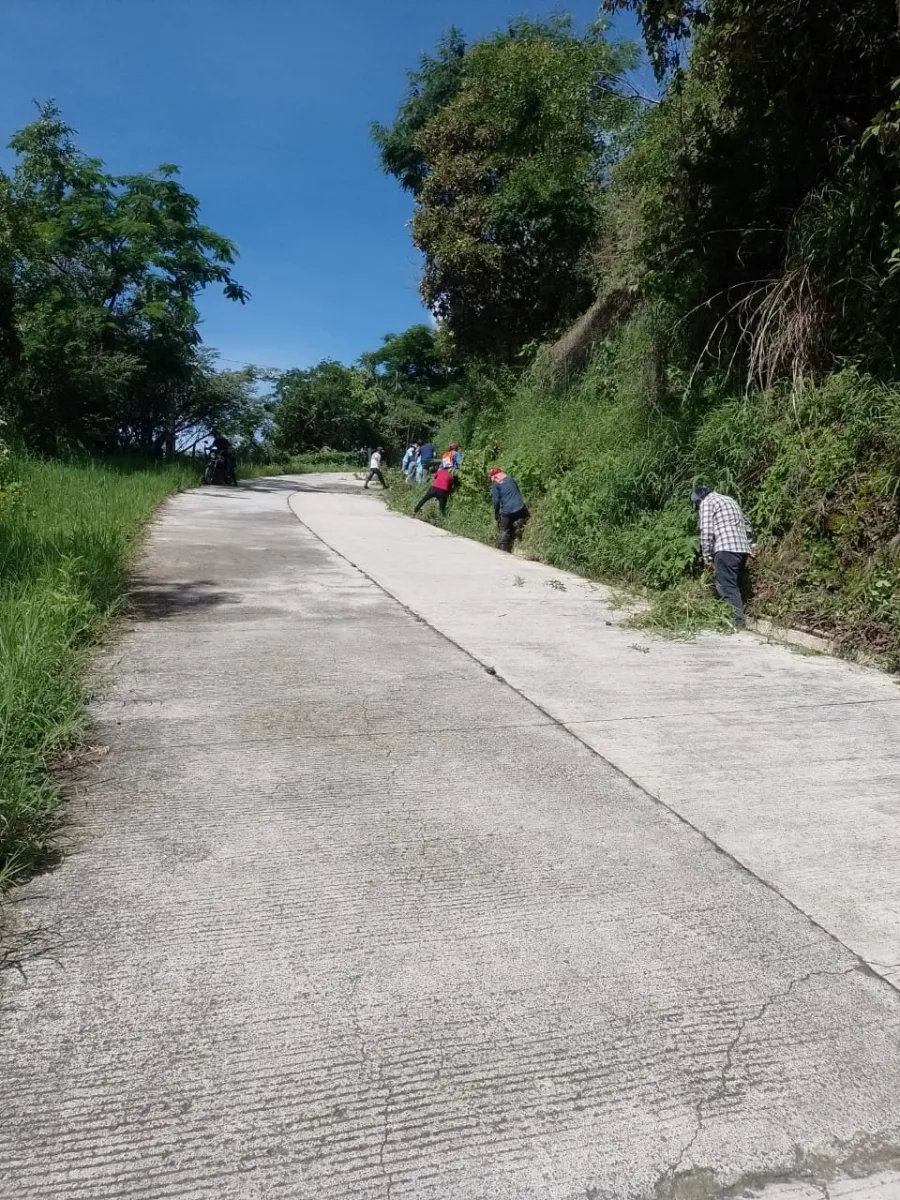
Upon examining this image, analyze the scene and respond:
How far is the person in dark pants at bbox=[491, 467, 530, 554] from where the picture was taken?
13672 mm

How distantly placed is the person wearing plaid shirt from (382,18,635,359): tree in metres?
10.8

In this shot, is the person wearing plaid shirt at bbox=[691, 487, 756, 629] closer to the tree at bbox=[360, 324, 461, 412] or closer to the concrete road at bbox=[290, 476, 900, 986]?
the concrete road at bbox=[290, 476, 900, 986]

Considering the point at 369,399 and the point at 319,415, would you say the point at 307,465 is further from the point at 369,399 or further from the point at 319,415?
the point at 319,415

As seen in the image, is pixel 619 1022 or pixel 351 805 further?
pixel 351 805

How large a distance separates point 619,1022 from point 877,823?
196cm

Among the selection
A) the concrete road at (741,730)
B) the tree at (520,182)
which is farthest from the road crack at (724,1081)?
the tree at (520,182)

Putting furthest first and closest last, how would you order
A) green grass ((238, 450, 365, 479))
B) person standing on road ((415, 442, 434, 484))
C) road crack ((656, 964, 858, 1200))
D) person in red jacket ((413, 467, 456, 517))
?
1. green grass ((238, 450, 365, 479))
2. person standing on road ((415, 442, 434, 484))
3. person in red jacket ((413, 467, 456, 517))
4. road crack ((656, 964, 858, 1200))

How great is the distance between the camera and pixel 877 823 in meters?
4.06

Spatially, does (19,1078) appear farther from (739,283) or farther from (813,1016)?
(739,283)

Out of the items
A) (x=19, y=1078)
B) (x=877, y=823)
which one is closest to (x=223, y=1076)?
(x=19, y=1078)

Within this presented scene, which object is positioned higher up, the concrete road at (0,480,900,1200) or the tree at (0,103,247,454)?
the tree at (0,103,247,454)

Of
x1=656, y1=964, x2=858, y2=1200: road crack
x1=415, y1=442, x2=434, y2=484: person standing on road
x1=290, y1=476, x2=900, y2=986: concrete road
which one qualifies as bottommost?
x1=656, y1=964, x2=858, y2=1200: road crack

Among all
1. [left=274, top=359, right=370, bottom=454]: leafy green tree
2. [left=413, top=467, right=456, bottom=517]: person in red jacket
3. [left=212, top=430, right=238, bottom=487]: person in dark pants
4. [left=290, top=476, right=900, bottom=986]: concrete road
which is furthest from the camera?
[left=274, top=359, right=370, bottom=454]: leafy green tree

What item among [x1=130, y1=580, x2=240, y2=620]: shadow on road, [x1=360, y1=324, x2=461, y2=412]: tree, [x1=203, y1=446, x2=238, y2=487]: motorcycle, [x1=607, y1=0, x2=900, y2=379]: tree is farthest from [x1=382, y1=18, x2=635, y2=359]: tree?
[x1=360, y1=324, x2=461, y2=412]: tree
